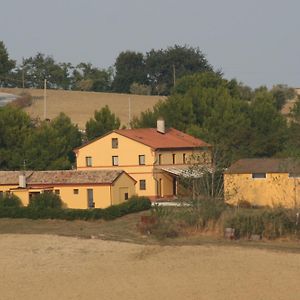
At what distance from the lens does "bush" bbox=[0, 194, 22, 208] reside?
57844 millimetres

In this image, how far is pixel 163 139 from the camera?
72.7 meters

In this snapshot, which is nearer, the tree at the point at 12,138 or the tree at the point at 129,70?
the tree at the point at 12,138

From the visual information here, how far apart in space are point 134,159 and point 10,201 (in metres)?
14.1

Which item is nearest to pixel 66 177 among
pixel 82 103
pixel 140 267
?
pixel 140 267

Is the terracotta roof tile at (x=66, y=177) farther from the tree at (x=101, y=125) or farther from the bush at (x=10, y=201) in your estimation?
the tree at (x=101, y=125)

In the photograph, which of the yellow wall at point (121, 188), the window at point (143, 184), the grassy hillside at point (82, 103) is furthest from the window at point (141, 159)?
the grassy hillside at point (82, 103)

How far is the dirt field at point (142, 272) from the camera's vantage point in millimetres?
28641

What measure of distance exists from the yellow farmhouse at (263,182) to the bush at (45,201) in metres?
11.8

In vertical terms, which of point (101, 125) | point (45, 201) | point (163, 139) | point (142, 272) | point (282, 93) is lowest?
point (142, 272)

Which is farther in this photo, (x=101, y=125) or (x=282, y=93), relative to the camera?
(x=282, y=93)

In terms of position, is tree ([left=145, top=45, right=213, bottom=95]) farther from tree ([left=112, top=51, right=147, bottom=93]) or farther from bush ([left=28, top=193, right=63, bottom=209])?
bush ([left=28, top=193, right=63, bottom=209])

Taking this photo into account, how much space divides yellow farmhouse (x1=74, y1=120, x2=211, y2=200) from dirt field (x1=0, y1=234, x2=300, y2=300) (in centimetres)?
2616

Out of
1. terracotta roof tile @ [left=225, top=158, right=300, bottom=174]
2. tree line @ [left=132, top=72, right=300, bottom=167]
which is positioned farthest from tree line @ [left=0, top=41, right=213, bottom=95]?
terracotta roof tile @ [left=225, top=158, right=300, bottom=174]

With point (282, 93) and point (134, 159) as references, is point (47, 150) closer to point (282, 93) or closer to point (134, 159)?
point (134, 159)
